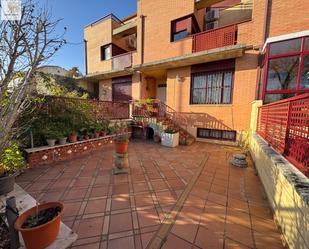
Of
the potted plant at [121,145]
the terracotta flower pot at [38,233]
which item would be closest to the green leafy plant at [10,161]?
the terracotta flower pot at [38,233]

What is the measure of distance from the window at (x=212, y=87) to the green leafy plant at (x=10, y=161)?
284 inches

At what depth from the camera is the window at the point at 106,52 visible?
11.7 metres

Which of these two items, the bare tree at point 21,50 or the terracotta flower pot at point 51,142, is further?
the terracotta flower pot at point 51,142

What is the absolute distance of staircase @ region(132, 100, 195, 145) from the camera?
789cm

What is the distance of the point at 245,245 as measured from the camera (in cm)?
191

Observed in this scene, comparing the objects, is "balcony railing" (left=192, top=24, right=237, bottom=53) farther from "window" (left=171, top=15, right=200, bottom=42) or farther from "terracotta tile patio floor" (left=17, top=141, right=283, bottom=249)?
"terracotta tile patio floor" (left=17, top=141, right=283, bottom=249)

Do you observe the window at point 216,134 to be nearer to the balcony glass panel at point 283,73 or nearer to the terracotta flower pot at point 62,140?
the balcony glass panel at point 283,73

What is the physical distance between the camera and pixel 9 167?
123 inches

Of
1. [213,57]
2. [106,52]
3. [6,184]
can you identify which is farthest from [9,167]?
[106,52]

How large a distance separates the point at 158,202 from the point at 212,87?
641 centimetres

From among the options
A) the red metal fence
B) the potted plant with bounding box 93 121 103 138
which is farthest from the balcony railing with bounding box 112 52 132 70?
the red metal fence

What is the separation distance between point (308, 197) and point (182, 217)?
61.1 inches

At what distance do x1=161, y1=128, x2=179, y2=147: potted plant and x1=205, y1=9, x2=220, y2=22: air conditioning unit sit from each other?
7116mm

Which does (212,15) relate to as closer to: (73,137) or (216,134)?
(216,134)
